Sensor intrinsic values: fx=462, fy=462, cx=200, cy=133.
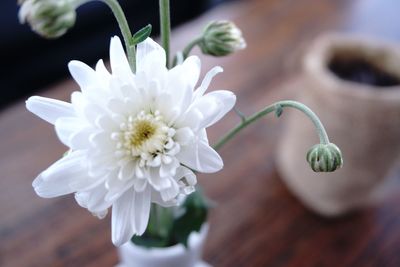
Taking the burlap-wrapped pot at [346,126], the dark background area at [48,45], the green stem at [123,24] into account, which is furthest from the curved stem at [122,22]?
the dark background area at [48,45]

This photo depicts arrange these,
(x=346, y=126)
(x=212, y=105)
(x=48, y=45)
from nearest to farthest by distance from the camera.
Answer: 1. (x=212, y=105)
2. (x=346, y=126)
3. (x=48, y=45)

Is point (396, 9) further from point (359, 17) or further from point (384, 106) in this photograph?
point (384, 106)

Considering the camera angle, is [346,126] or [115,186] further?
[346,126]

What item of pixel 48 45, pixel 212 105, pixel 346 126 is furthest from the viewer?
pixel 48 45

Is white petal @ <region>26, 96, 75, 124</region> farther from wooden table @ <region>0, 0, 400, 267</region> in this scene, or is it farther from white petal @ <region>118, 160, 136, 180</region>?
wooden table @ <region>0, 0, 400, 267</region>

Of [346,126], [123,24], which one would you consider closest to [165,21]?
[123,24]

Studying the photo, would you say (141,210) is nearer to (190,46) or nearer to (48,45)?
(190,46)

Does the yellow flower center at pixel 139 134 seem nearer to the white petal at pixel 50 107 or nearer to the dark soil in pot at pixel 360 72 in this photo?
the white petal at pixel 50 107
